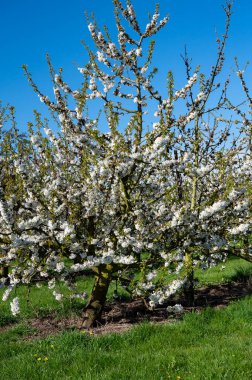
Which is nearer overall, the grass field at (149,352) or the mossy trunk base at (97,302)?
the grass field at (149,352)

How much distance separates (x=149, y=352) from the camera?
5.75 m

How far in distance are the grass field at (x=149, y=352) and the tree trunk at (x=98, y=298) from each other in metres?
1.24

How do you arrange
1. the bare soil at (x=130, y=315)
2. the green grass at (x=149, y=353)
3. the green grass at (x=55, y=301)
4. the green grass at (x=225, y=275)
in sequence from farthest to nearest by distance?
the green grass at (x=225, y=275)
the green grass at (x=55, y=301)
the bare soil at (x=130, y=315)
the green grass at (x=149, y=353)

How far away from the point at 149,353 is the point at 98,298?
107 inches

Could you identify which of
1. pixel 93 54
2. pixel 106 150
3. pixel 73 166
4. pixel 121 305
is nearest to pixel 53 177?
pixel 73 166

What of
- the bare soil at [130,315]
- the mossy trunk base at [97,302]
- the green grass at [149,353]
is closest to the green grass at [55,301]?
the bare soil at [130,315]

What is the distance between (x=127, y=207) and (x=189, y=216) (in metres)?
1.19

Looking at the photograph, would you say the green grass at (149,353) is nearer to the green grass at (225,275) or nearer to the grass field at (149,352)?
the grass field at (149,352)

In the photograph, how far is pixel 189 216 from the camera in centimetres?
735

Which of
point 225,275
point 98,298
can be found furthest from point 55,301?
point 225,275

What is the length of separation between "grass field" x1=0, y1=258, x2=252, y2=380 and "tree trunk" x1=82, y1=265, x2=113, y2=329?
1.24 m

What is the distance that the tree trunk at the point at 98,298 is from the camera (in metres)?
8.02

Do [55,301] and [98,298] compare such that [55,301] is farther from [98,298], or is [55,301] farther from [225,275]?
[225,275]

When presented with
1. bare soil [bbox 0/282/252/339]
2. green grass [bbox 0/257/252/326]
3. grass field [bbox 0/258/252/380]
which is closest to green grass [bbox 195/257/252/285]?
green grass [bbox 0/257/252/326]
